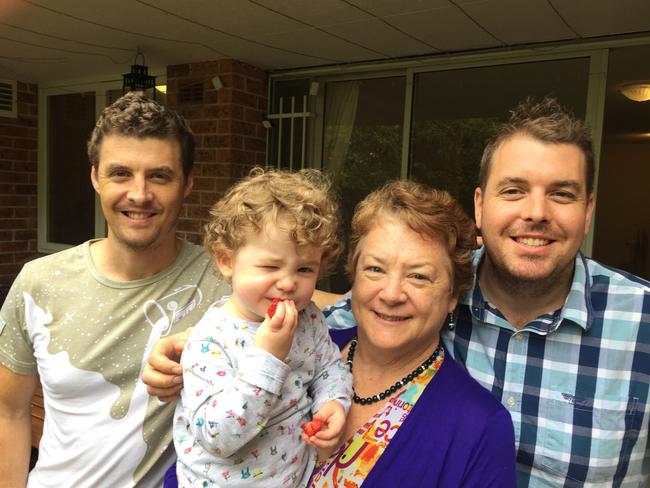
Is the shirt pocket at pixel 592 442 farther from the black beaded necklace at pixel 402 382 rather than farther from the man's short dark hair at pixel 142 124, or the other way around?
the man's short dark hair at pixel 142 124

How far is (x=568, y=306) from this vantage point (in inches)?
56.4

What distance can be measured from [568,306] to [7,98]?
5.85 meters

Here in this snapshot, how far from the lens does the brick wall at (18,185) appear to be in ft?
17.9

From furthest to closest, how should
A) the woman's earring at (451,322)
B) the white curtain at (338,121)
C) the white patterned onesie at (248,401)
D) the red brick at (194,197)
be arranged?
the white curtain at (338,121), the red brick at (194,197), the woman's earring at (451,322), the white patterned onesie at (248,401)

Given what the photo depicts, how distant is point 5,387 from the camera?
5.44 feet

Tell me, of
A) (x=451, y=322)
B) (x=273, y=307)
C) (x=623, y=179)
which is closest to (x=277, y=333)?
(x=273, y=307)

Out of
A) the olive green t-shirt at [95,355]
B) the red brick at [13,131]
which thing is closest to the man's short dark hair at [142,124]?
the olive green t-shirt at [95,355]

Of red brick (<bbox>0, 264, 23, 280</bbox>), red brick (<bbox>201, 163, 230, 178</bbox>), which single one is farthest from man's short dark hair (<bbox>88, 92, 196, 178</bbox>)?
red brick (<bbox>0, 264, 23, 280</bbox>)

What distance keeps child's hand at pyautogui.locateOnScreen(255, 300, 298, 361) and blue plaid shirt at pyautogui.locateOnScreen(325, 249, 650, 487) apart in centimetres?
65

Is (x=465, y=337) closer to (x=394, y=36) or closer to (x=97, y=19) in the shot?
(x=394, y=36)

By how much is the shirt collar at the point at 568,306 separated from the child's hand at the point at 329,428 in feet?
1.72

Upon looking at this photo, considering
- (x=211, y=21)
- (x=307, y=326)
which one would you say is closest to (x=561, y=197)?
(x=307, y=326)

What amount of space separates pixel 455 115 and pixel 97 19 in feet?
8.47

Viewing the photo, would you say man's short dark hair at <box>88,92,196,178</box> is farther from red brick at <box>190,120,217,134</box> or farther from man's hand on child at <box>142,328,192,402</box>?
red brick at <box>190,120,217,134</box>
